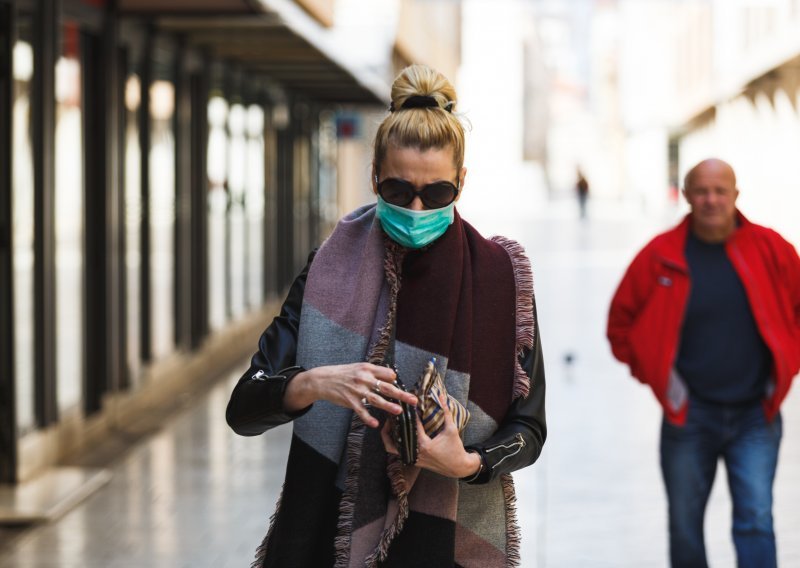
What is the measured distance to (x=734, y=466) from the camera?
4.98 metres

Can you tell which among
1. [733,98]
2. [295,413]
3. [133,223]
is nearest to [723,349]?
[295,413]

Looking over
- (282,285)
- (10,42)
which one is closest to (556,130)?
(282,285)

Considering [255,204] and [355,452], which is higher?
[255,204]

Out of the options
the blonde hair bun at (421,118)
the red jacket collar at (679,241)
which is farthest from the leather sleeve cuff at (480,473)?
the red jacket collar at (679,241)

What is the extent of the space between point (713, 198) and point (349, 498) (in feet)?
8.59

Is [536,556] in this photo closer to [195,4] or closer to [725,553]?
[725,553]

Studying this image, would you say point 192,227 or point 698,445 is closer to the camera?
point 698,445

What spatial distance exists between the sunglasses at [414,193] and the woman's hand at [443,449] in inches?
14.8

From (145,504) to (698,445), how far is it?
376cm

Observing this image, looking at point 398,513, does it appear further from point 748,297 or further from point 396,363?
point 748,297

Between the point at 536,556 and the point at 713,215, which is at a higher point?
the point at 713,215

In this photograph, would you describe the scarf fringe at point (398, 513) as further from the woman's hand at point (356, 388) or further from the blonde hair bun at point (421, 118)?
the blonde hair bun at point (421, 118)

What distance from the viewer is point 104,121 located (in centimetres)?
998

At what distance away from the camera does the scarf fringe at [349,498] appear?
9.05ft
